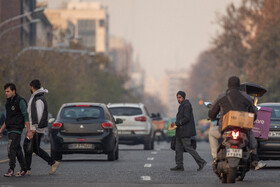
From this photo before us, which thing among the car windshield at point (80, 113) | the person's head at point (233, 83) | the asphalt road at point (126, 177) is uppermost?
the person's head at point (233, 83)

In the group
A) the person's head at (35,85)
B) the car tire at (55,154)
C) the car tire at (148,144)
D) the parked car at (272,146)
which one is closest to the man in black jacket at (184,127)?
the parked car at (272,146)

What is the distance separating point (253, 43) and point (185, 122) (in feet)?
163

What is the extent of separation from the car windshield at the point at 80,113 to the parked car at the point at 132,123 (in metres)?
10.2

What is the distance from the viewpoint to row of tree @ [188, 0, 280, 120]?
68250mm

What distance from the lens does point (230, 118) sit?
14945 mm

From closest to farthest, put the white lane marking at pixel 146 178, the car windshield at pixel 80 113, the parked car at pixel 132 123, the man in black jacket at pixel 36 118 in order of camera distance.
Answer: the white lane marking at pixel 146 178
the man in black jacket at pixel 36 118
the car windshield at pixel 80 113
the parked car at pixel 132 123

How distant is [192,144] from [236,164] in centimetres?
559

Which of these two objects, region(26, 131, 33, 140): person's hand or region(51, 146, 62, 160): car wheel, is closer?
region(26, 131, 33, 140): person's hand

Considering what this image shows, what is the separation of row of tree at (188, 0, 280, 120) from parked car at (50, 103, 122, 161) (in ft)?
134

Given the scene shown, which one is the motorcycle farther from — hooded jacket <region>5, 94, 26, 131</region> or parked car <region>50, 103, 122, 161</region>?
parked car <region>50, 103, 122, 161</region>

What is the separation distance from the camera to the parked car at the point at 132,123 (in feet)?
115

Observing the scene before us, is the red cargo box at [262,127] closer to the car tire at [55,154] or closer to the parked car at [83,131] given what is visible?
the parked car at [83,131]

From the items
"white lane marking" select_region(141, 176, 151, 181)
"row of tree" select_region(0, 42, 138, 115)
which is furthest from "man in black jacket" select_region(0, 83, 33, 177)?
"row of tree" select_region(0, 42, 138, 115)

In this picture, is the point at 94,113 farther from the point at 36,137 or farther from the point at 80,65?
the point at 80,65
